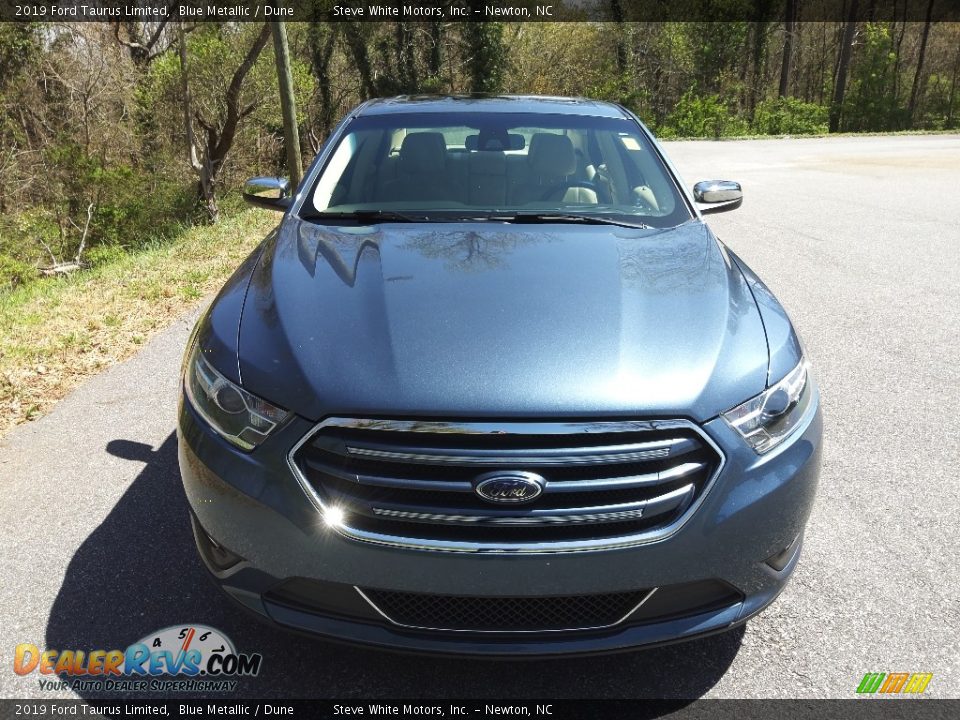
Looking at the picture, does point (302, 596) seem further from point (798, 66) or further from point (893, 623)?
point (798, 66)

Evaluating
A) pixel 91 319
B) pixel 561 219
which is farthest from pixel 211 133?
pixel 561 219

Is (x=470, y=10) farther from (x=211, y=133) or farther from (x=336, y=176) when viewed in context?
(x=336, y=176)

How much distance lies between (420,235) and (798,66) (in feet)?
195

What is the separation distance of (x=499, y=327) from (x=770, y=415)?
78 centimetres

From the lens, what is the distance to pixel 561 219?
313 cm

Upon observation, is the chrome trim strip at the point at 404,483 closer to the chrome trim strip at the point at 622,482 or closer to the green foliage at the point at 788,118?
the chrome trim strip at the point at 622,482

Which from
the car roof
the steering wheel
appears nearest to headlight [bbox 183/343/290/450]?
the steering wheel

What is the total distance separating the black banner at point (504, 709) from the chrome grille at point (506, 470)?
62 centimetres

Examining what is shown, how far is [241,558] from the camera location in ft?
6.70

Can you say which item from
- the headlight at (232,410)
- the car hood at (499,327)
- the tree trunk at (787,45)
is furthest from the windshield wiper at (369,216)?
the tree trunk at (787,45)

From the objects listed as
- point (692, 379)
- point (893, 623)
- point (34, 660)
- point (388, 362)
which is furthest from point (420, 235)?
point (893, 623)

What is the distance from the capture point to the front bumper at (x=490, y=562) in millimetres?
1874

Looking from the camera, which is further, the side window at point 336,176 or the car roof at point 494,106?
the car roof at point 494,106

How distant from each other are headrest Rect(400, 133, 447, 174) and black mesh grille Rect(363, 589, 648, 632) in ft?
7.16
